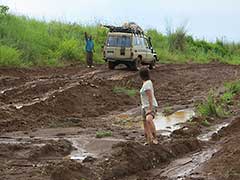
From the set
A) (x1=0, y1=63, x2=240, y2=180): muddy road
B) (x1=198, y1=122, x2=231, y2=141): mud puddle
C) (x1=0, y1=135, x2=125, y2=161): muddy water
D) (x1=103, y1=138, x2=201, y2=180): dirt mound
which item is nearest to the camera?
(x1=103, y1=138, x2=201, y2=180): dirt mound

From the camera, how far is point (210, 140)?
12719mm

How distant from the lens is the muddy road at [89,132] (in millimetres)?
9195

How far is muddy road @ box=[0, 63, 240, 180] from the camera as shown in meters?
9.20

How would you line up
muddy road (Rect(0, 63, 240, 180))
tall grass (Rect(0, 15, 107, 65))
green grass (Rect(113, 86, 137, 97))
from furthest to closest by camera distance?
tall grass (Rect(0, 15, 107, 65))
green grass (Rect(113, 86, 137, 97))
muddy road (Rect(0, 63, 240, 180))

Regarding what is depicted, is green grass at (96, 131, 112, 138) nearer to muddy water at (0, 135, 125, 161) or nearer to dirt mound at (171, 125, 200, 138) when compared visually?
muddy water at (0, 135, 125, 161)

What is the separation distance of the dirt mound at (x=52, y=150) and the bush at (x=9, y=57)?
15.8m

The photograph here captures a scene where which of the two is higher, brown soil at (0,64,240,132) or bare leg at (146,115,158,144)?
bare leg at (146,115,158,144)

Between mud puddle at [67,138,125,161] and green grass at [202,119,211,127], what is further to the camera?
green grass at [202,119,211,127]

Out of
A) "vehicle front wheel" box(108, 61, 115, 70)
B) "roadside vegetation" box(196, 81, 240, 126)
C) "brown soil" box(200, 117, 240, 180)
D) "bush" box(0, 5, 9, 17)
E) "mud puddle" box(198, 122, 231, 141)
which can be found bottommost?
"mud puddle" box(198, 122, 231, 141)

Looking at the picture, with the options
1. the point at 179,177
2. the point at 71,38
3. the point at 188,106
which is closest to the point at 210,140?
the point at 179,177

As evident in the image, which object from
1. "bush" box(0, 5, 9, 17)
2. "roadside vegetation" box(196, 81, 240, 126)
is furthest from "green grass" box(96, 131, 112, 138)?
"bush" box(0, 5, 9, 17)

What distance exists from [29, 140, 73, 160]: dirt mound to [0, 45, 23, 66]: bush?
51.9 feet

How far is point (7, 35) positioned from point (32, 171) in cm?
2227

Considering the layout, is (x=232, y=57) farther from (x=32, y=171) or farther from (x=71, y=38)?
(x=32, y=171)
